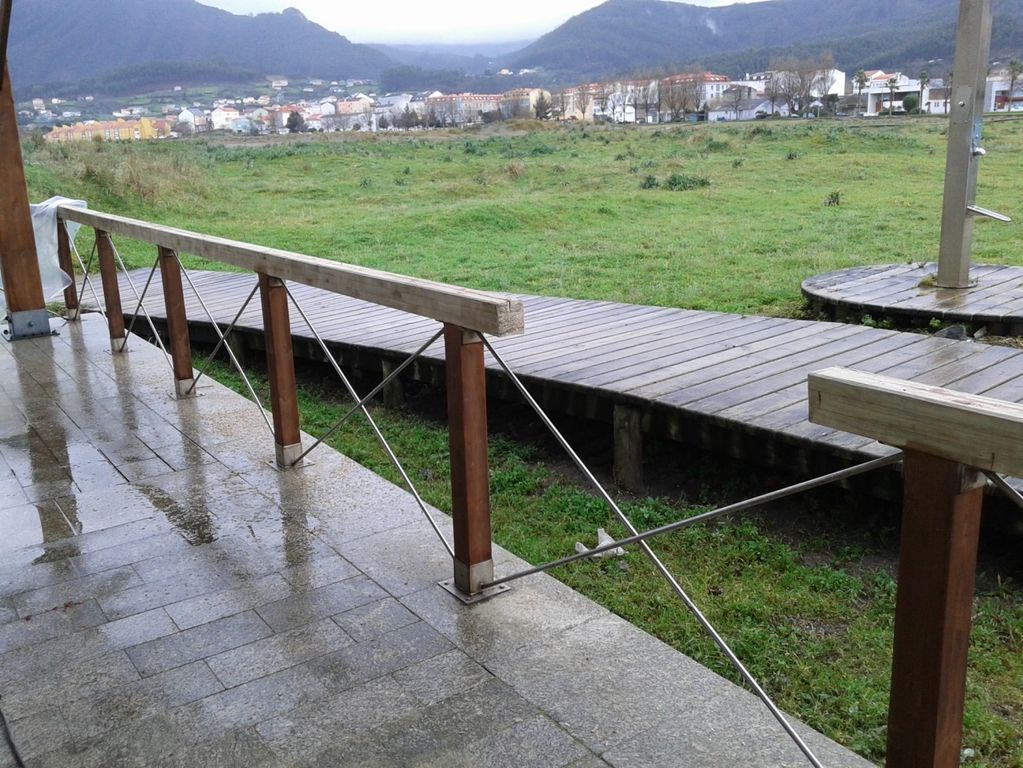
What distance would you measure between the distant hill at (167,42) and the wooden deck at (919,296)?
12488 centimetres

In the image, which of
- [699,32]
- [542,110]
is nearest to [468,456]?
[542,110]

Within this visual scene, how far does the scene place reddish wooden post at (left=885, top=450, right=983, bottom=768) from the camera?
1.31 m

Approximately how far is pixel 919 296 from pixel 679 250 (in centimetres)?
430

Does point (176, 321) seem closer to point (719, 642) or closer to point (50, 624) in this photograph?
point (50, 624)

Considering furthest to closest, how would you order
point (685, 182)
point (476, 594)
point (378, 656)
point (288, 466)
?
point (685, 182)
point (288, 466)
point (476, 594)
point (378, 656)

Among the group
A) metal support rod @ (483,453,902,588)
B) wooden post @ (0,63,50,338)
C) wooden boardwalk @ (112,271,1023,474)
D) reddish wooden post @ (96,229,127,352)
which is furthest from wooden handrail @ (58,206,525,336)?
wooden post @ (0,63,50,338)

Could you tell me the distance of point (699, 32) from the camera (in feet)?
520

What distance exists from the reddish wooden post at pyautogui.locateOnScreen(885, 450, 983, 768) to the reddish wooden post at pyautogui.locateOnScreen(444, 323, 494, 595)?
1.27 metres

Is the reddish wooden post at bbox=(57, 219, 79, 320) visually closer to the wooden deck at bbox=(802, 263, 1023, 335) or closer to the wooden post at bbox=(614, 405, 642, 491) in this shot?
the wooden post at bbox=(614, 405, 642, 491)

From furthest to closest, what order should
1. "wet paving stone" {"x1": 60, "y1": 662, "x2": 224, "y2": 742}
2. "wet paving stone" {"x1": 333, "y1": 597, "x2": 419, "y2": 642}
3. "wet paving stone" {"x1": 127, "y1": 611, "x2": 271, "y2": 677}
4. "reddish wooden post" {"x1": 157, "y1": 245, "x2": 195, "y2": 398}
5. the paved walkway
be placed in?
1. "reddish wooden post" {"x1": 157, "y1": 245, "x2": 195, "y2": 398}
2. "wet paving stone" {"x1": 333, "y1": 597, "x2": 419, "y2": 642}
3. "wet paving stone" {"x1": 127, "y1": 611, "x2": 271, "y2": 677}
4. "wet paving stone" {"x1": 60, "y1": 662, "x2": 224, "y2": 742}
5. the paved walkway

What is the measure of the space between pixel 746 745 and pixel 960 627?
28.8 inches

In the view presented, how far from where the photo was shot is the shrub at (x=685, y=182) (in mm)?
16078

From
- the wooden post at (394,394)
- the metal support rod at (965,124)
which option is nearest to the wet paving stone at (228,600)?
the wooden post at (394,394)

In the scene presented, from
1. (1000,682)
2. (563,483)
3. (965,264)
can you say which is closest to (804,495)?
(563,483)
